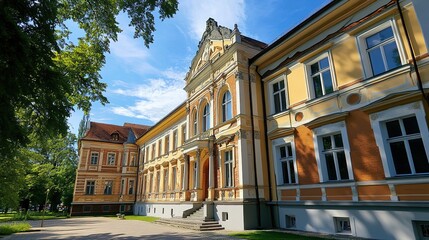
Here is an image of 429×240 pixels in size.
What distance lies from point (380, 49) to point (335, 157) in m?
4.16

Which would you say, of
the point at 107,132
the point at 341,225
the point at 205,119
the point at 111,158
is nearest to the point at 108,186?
the point at 111,158

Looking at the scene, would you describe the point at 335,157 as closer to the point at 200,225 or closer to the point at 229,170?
the point at 229,170

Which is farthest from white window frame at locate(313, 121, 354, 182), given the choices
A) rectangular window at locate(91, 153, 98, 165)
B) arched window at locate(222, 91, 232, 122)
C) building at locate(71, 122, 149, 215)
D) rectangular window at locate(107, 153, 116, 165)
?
rectangular window at locate(91, 153, 98, 165)

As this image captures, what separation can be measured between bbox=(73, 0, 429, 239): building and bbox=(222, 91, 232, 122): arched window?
3.5 inches

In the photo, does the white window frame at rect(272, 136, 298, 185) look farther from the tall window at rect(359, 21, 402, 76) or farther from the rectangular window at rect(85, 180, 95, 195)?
the rectangular window at rect(85, 180, 95, 195)

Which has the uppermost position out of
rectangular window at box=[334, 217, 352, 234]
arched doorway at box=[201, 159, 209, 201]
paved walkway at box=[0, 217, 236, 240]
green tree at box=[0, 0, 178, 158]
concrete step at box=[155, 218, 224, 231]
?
green tree at box=[0, 0, 178, 158]

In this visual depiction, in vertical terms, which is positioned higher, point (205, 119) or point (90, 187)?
point (205, 119)

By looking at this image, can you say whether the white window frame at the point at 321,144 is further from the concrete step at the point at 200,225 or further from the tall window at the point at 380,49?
the concrete step at the point at 200,225

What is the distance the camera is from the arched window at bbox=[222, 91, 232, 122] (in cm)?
1554

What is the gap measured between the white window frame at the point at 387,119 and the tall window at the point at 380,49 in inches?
59.4

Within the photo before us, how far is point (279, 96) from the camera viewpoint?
13508 mm

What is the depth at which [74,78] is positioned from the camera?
11.8 metres

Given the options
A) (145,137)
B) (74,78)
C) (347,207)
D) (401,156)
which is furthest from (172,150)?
(401,156)

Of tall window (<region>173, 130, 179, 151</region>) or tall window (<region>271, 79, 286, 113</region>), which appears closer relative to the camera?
tall window (<region>271, 79, 286, 113</region>)
